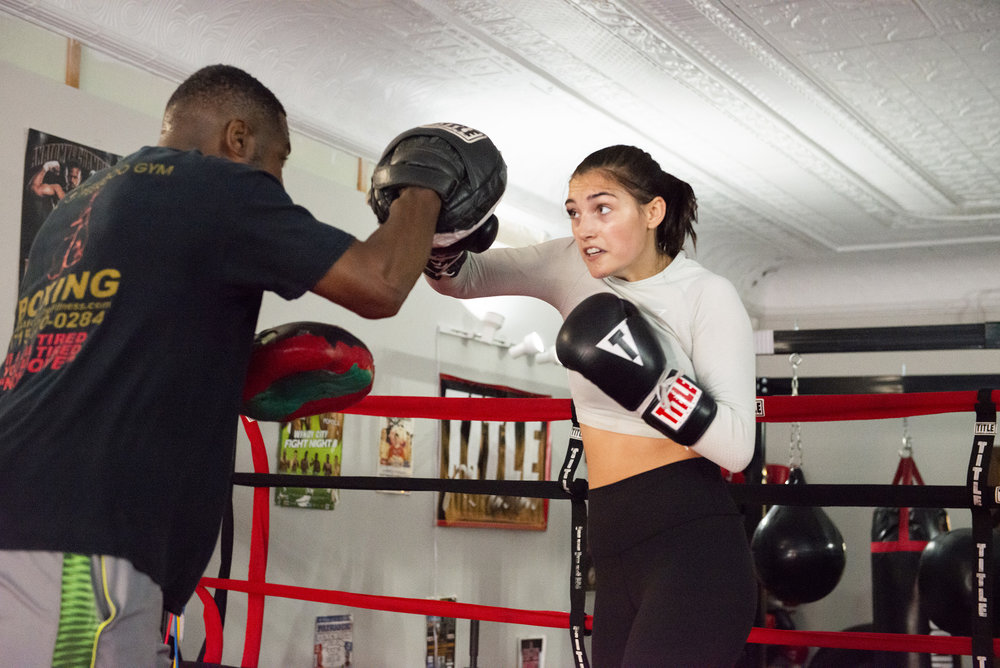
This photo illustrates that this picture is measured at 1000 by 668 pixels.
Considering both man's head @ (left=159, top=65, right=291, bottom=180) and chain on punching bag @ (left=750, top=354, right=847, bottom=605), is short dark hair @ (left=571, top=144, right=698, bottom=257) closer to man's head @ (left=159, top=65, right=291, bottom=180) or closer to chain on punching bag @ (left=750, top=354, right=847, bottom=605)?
man's head @ (left=159, top=65, right=291, bottom=180)

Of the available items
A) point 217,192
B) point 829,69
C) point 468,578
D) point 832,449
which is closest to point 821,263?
point 832,449

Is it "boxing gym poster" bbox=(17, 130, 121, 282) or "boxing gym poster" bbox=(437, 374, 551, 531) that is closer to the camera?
"boxing gym poster" bbox=(17, 130, 121, 282)

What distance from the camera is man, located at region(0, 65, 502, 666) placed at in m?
0.99

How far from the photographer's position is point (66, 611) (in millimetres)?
980

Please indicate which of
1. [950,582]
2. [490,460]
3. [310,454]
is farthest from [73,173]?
[950,582]

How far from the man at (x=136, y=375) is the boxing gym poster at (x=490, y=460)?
3.37m

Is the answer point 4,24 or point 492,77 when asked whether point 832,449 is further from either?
point 4,24

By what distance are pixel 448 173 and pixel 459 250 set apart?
30 centimetres

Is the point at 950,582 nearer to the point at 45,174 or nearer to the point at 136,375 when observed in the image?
the point at 45,174

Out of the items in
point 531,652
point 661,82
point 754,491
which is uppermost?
point 661,82

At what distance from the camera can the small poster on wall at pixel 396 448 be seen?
421 cm

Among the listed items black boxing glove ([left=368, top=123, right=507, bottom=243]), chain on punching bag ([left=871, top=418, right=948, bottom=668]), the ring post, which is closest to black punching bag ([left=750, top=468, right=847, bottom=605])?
chain on punching bag ([left=871, top=418, right=948, bottom=668])

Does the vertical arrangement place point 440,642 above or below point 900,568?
below

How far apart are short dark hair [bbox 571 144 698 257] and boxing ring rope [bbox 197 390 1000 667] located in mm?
596
